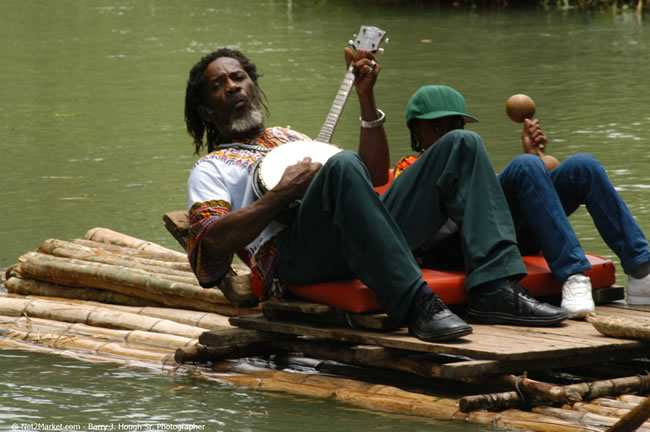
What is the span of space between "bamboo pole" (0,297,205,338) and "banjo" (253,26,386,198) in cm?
109

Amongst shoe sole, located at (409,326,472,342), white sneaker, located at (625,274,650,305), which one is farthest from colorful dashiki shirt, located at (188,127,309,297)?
white sneaker, located at (625,274,650,305)

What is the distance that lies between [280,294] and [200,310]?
1237mm

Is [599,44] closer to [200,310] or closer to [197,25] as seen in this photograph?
[197,25]

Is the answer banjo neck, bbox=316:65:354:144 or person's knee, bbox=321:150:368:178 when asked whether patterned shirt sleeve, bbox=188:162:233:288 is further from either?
banjo neck, bbox=316:65:354:144

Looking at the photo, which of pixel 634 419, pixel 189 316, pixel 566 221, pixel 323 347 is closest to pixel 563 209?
pixel 566 221

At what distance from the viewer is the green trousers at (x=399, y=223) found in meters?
4.60

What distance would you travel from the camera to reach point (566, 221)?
498 centimetres

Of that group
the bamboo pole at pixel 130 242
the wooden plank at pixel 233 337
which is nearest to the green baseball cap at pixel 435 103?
the wooden plank at pixel 233 337

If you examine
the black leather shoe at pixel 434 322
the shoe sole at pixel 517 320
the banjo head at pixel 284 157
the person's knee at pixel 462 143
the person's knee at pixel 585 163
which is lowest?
the shoe sole at pixel 517 320

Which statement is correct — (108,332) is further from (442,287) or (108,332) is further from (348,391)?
(442,287)

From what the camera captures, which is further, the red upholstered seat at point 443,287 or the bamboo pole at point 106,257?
the bamboo pole at point 106,257

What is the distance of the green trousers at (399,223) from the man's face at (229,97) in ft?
2.47

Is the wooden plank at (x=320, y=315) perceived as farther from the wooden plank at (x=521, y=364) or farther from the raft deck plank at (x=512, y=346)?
the wooden plank at (x=521, y=364)

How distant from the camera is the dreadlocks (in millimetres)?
5652
